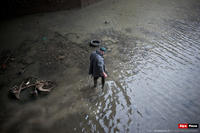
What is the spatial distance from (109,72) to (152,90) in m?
1.93

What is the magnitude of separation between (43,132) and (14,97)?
194 centimetres

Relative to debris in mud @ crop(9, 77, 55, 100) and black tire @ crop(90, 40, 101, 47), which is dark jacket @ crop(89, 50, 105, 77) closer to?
debris in mud @ crop(9, 77, 55, 100)

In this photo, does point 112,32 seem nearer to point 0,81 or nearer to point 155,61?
point 155,61

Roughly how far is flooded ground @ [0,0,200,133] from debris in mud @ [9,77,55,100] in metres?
0.26

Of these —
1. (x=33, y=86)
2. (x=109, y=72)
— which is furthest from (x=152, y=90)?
(x=33, y=86)

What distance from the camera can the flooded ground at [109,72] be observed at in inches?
167

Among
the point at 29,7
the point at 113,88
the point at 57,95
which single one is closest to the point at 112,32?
the point at 113,88

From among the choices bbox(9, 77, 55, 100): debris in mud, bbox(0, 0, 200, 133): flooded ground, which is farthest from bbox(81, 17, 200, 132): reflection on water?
bbox(9, 77, 55, 100): debris in mud

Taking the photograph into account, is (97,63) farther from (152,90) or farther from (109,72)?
(152,90)

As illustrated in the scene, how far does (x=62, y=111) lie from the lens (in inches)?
177

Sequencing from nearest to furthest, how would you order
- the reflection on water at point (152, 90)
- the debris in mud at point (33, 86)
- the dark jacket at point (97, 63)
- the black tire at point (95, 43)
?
1. the reflection on water at point (152, 90)
2. the dark jacket at point (97, 63)
3. the debris in mud at point (33, 86)
4. the black tire at point (95, 43)

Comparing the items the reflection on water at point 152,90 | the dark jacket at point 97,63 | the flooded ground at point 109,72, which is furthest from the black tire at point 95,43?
the dark jacket at point 97,63

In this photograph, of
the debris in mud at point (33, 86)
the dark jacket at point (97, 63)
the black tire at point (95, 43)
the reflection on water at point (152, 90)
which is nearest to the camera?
the reflection on water at point (152, 90)

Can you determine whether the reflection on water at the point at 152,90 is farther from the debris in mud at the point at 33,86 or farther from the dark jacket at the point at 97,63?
the debris in mud at the point at 33,86
